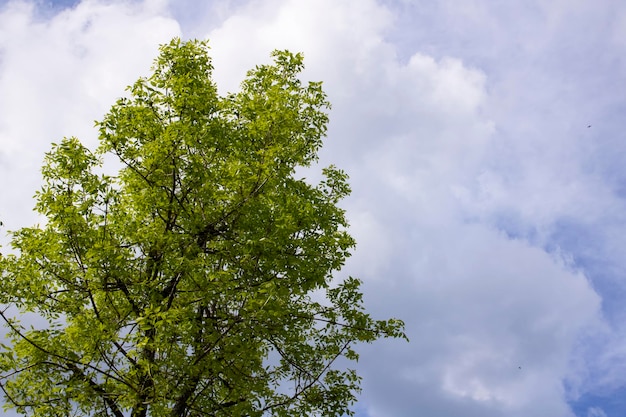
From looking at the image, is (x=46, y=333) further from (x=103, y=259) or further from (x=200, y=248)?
(x=200, y=248)

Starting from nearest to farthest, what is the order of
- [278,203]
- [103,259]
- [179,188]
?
[103,259], [278,203], [179,188]

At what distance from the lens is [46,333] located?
13414 mm

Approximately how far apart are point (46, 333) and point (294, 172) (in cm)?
803

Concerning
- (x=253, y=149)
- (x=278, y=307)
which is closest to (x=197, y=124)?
(x=253, y=149)

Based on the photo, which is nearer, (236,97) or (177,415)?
(177,415)

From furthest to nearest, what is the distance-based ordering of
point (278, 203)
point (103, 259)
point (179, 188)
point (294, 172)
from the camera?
point (294, 172), point (179, 188), point (278, 203), point (103, 259)

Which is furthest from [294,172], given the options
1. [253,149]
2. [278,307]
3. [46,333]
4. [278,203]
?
[46,333]

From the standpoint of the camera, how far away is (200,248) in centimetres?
1438

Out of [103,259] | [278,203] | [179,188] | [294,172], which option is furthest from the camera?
[294,172]

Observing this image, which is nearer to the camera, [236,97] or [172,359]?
[172,359]

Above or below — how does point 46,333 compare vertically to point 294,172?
below

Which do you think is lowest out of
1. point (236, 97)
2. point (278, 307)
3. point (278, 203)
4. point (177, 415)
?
point (177, 415)

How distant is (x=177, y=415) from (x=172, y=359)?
2.22 metres

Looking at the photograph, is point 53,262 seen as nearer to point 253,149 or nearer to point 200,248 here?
point 200,248
